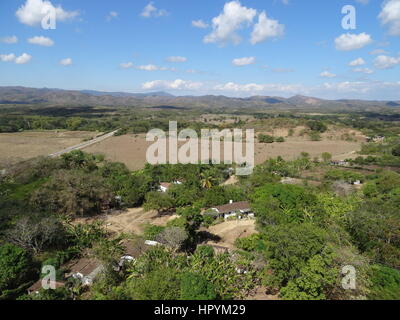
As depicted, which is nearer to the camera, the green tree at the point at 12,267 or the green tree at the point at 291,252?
the green tree at the point at 291,252

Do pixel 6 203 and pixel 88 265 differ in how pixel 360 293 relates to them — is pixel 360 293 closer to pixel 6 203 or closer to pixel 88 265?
pixel 88 265

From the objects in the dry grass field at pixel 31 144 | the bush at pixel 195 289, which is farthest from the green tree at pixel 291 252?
the dry grass field at pixel 31 144

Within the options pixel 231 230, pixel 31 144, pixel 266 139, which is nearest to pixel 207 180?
pixel 231 230

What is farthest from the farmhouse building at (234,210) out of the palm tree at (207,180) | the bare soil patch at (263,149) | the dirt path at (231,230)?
the bare soil patch at (263,149)

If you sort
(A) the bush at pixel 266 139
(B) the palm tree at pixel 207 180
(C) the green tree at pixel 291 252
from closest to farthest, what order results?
(C) the green tree at pixel 291 252
(B) the palm tree at pixel 207 180
(A) the bush at pixel 266 139

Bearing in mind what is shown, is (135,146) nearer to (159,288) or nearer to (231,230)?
(231,230)

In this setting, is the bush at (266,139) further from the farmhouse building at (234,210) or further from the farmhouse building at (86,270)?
the farmhouse building at (86,270)

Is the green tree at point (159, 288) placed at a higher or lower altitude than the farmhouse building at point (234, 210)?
higher

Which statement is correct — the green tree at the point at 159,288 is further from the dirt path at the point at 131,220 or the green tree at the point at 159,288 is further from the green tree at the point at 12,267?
the dirt path at the point at 131,220

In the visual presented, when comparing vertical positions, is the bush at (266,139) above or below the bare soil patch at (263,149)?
above

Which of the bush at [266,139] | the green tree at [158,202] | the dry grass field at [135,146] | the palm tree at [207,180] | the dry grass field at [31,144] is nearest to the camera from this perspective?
the green tree at [158,202]

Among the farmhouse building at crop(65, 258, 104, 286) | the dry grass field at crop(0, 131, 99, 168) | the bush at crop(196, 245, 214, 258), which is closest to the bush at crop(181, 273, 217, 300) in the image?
the bush at crop(196, 245, 214, 258)

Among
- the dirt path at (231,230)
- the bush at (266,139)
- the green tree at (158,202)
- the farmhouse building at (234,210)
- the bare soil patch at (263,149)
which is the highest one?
the bush at (266,139)
